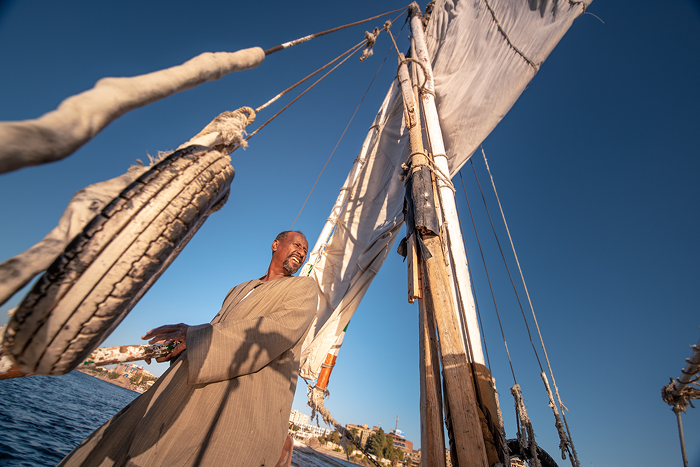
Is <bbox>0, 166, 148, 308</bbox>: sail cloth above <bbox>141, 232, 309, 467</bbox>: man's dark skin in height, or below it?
below

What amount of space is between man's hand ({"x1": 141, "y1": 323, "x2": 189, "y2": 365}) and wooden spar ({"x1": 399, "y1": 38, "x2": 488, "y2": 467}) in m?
1.50

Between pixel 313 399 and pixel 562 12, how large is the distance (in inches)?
321

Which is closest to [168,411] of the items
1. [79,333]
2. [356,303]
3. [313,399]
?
[79,333]

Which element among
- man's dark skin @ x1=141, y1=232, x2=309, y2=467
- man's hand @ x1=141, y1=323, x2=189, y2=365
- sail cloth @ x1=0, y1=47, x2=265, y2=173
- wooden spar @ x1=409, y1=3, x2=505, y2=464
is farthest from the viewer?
man's dark skin @ x1=141, y1=232, x2=309, y2=467

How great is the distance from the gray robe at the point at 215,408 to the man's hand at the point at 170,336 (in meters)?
0.07

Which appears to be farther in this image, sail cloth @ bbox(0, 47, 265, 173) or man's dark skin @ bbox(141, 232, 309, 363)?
man's dark skin @ bbox(141, 232, 309, 363)

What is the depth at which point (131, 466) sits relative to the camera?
991 millimetres

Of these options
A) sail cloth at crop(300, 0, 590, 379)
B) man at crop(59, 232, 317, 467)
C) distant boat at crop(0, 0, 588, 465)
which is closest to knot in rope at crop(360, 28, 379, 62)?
distant boat at crop(0, 0, 588, 465)

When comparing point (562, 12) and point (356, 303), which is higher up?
point (562, 12)

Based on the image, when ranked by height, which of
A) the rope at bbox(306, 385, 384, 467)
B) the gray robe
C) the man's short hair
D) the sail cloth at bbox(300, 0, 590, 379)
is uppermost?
the sail cloth at bbox(300, 0, 590, 379)

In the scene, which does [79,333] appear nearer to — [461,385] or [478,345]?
[461,385]

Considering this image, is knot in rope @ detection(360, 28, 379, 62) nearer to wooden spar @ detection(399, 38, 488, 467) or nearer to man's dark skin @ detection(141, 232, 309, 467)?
wooden spar @ detection(399, 38, 488, 467)

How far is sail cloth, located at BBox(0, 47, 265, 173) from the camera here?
469 millimetres

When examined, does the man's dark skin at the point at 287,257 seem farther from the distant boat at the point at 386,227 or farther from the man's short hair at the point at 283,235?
the distant boat at the point at 386,227
